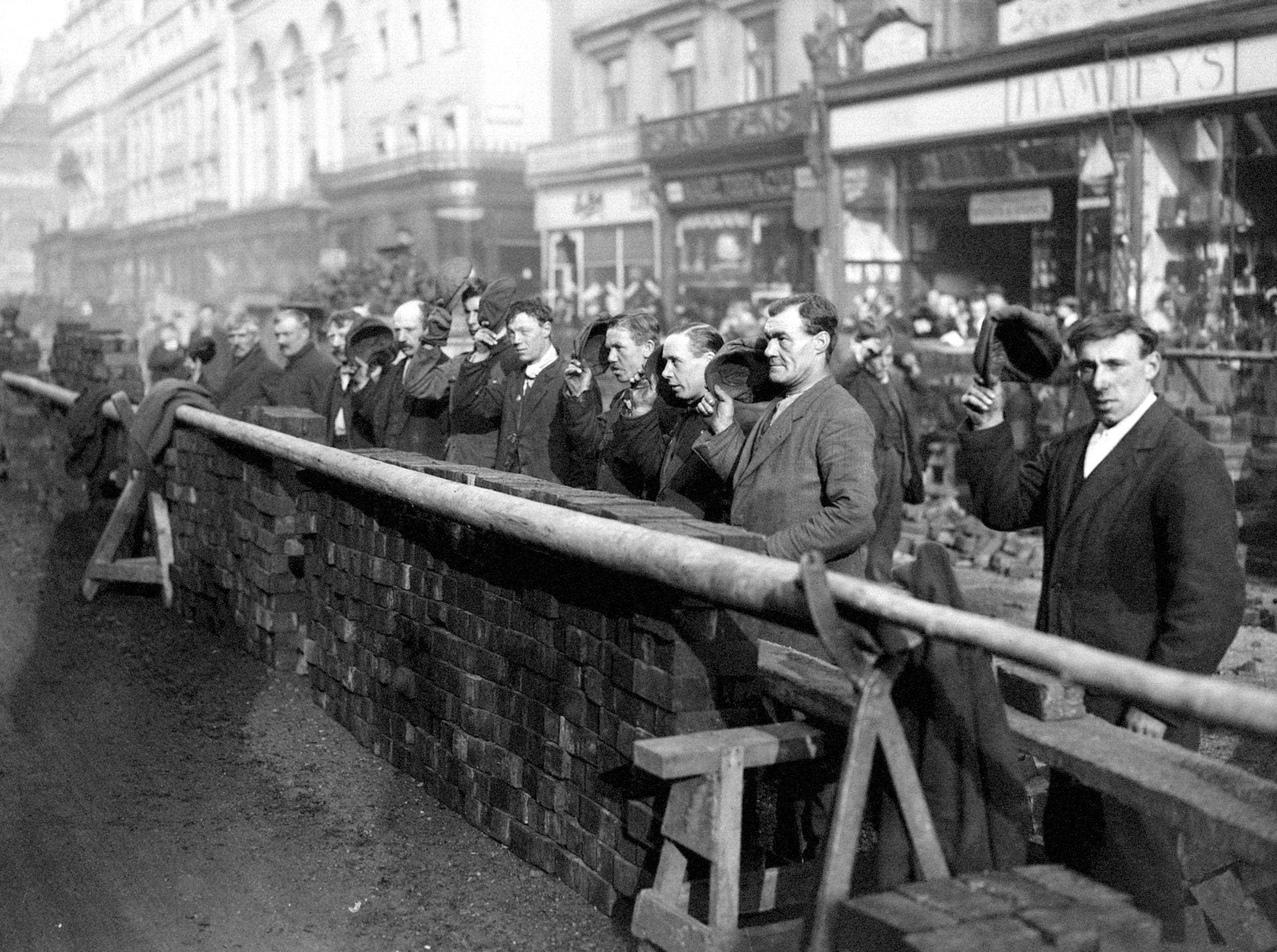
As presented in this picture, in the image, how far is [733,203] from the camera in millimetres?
30922

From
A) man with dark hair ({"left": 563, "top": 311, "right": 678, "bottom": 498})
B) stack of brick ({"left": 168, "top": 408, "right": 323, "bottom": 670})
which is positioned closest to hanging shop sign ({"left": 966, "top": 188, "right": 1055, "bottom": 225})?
stack of brick ({"left": 168, "top": 408, "right": 323, "bottom": 670})

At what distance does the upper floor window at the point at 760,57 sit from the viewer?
3061 centimetres

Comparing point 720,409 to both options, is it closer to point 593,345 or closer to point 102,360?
point 593,345

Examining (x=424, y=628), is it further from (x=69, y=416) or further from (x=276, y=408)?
(x=69, y=416)

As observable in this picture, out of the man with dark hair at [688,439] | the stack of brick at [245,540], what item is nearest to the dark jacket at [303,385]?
the stack of brick at [245,540]

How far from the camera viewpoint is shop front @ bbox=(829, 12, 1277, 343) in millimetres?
19141

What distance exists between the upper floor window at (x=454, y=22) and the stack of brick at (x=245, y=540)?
1410 inches

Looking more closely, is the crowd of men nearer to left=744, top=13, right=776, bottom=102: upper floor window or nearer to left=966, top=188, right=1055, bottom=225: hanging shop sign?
left=966, top=188, right=1055, bottom=225: hanging shop sign

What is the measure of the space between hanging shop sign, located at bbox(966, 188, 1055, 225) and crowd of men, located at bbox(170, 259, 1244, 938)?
15.7m

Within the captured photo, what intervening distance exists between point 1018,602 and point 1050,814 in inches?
255

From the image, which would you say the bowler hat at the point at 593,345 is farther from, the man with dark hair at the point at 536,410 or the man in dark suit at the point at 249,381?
the man in dark suit at the point at 249,381

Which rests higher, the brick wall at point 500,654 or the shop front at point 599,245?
the shop front at point 599,245

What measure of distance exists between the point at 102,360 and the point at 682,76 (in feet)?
75.5

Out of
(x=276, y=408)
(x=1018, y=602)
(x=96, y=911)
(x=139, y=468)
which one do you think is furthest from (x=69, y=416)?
(x=96, y=911)
